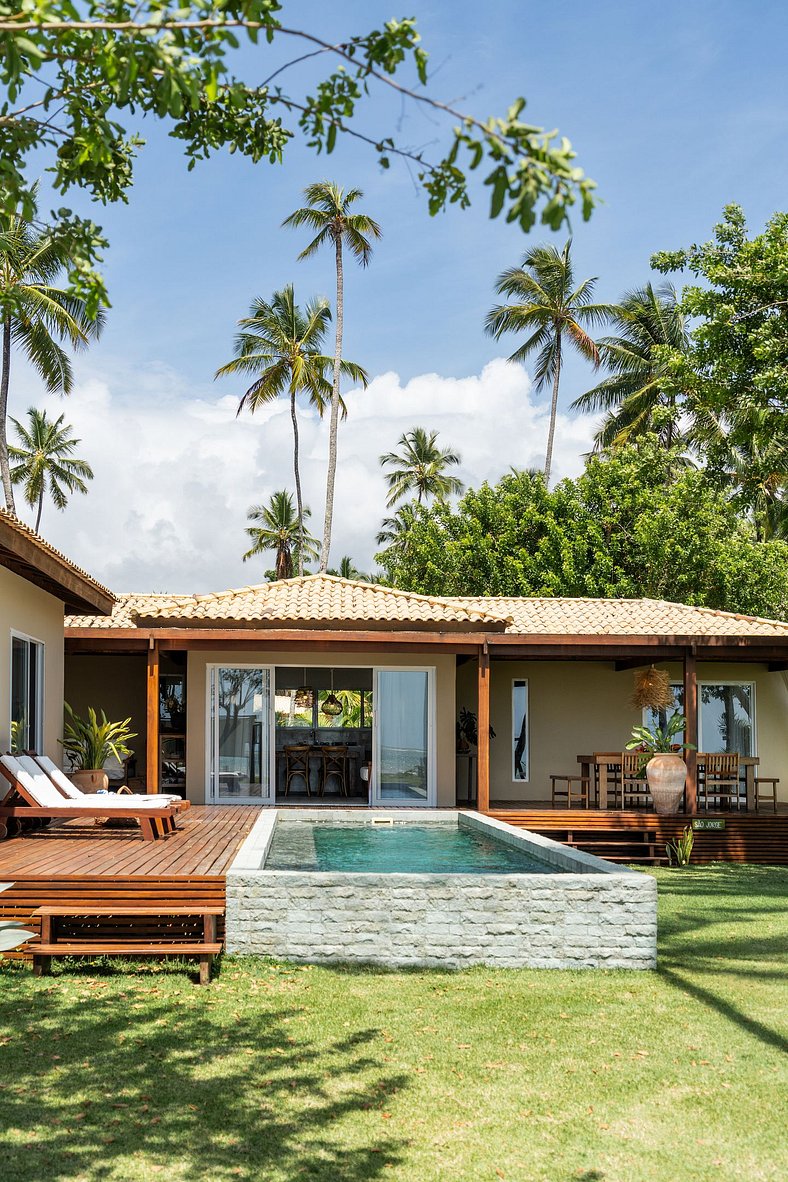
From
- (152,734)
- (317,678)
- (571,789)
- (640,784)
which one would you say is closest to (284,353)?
(317,678)

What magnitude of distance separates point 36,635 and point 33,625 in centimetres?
21

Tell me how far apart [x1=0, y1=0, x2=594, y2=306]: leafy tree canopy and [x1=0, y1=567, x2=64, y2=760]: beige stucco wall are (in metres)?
6.93

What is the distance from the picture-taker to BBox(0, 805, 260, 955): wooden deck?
7.86m

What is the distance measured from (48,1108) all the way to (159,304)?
60.7 feet

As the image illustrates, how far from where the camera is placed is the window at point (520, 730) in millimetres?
18453

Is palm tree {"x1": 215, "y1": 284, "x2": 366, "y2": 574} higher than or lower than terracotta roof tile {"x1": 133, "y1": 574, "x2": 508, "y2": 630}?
higher

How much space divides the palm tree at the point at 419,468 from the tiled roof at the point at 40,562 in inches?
1257

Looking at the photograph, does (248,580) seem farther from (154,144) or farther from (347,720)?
(154,144)

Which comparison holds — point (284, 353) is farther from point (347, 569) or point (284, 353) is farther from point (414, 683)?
point (414, 683)

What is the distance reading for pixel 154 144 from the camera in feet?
18.3

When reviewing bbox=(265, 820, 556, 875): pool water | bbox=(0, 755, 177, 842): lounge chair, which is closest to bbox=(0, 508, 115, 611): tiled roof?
bbox=(0, 755, 177, 842): lounge chair

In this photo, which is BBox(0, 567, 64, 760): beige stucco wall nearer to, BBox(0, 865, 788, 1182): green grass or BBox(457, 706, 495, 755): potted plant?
BBox(0, 865, 788, 1182): green grass

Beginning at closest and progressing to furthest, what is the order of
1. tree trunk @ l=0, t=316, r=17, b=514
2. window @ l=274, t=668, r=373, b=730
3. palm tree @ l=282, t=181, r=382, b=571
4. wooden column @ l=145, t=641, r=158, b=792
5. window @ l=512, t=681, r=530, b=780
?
wooden column @ l=145, t=641, r=158, b=792 < window @ l=512, t=681, r=530, b=780 < window @ l=274, t=668, r=373, b=730 < tree trunk @ l=0, t=316, r=17, b=514 < palm tree @ l=282, t=181, r=382, b=571

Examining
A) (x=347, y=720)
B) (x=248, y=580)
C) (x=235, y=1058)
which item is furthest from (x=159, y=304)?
(x=248, y=580)
